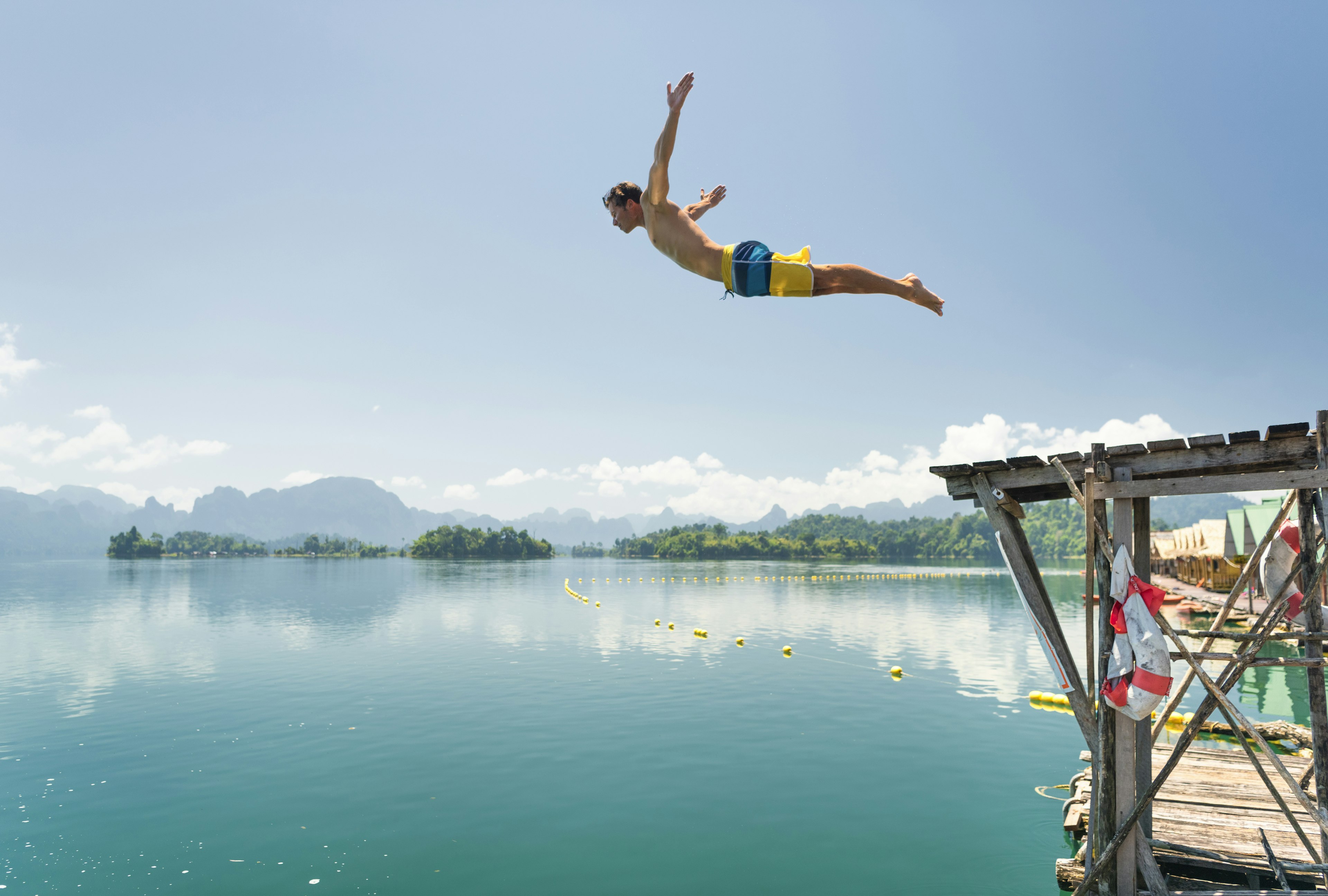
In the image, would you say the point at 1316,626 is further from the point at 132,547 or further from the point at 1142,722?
the point at 132,547

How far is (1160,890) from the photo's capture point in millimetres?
6918

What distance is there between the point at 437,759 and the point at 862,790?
860 cm

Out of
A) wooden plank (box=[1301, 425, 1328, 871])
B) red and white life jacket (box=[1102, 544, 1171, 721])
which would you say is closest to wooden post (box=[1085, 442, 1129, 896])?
red and white life jacket (box=[1102, 544, 1171, 721])

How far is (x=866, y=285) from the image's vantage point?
393 centimetres

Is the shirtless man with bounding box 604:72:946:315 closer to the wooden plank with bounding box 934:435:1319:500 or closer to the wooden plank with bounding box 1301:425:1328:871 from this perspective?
the wooden plank with bounding box 934:435:1319:500

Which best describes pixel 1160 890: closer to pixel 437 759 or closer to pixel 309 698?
pixel 437 759

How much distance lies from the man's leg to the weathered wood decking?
7880mm

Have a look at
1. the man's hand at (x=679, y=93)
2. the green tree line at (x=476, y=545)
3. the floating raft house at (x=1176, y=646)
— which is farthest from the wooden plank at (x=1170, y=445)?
the green tree line at (x=476, y=545)

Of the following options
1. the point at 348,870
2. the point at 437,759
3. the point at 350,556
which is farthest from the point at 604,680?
the point at 350,556

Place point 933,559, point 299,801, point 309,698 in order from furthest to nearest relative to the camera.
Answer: point 933,559 < point 309,698 < point 299,801

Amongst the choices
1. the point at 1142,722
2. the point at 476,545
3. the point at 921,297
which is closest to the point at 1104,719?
the point at 1142,722

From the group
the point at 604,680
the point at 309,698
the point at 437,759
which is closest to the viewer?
the point at 437,759

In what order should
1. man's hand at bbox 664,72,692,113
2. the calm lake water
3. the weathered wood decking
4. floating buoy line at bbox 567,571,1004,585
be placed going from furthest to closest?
floating buoy line at bbox 567,571,1004,585 < the calm lake water < the weathered wood decking < man's hand at bbox 664,72,692,113

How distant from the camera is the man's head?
424 cm
